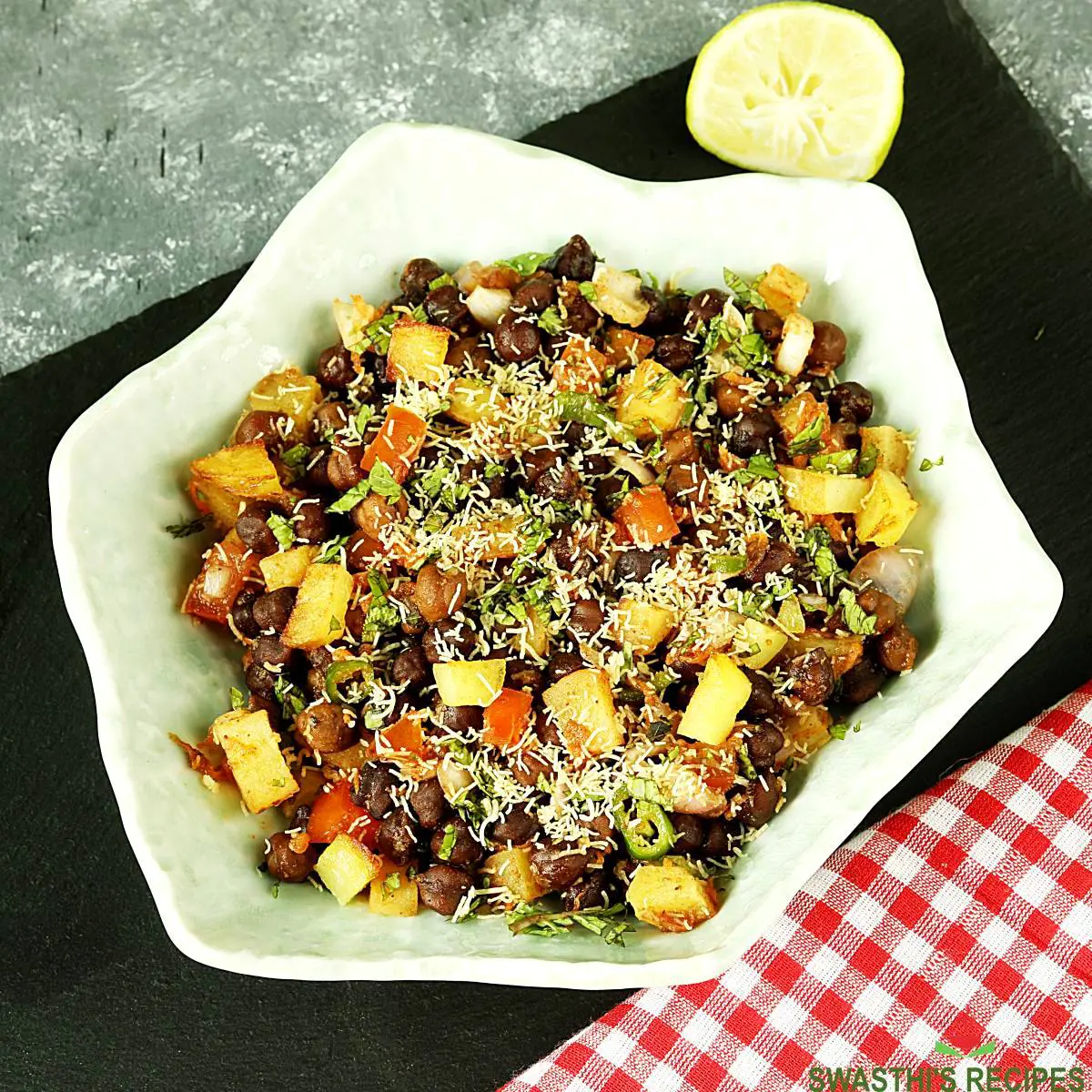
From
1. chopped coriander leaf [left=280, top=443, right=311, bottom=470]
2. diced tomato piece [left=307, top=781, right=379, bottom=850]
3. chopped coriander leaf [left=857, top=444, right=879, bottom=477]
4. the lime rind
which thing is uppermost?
the lime rind

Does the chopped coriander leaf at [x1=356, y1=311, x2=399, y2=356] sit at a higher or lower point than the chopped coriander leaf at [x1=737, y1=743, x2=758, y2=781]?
higher

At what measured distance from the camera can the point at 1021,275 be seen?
3.63 metres

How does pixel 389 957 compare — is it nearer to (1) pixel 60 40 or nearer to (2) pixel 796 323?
(2) pixel 796 323

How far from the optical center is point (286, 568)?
2750mm

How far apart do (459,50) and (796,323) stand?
172 cm

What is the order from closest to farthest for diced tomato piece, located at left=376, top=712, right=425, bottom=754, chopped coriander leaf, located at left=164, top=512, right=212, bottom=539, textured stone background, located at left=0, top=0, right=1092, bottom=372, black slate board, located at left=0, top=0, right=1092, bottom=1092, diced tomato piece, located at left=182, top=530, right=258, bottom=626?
1. diced tomato piece, located at left=376, top=712, right=425, bottom=754
2. diced tomato piece, located at left=182, top=530, right=258, bottom=626
3. chopped coriander leaf, located at left=164, top=512, right=212, bottom=539
4. black slate board, located at left=0, top=0, right=1092, bottom=1092
5. textured stone background, located at left=0, top=0, right=1092, bottom=372

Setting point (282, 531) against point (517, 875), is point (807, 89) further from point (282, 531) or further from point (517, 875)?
point (517, 875)

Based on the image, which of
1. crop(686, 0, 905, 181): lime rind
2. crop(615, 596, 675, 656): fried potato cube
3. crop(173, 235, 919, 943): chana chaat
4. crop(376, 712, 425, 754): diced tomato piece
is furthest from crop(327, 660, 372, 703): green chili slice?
crop(686, 0, 905, 181): lime rind

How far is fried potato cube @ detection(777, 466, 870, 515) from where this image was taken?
9.07 ft

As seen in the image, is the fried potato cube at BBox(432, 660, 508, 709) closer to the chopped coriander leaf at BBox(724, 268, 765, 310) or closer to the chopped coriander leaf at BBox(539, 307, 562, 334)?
the chopped coriander leaf at BBox(539, 307, 562, 334)

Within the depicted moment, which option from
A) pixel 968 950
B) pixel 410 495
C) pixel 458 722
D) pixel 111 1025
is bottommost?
pixel 111 1025

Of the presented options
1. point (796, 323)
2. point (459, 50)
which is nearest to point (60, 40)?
point (459, 50)

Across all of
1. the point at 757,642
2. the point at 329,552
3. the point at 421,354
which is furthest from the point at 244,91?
the point at 757,642

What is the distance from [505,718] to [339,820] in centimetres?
45
